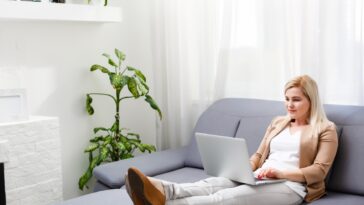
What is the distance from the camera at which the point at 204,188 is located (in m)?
2.35

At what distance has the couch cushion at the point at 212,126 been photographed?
3217 mm

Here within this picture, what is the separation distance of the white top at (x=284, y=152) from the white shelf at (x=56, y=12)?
63.3 inches

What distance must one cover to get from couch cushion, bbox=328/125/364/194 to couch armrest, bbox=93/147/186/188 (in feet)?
3.60

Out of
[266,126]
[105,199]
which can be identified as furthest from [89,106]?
[266,126]

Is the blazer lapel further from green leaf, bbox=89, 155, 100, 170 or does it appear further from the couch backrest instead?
green leaf, bbox=89, 155, 100, 170

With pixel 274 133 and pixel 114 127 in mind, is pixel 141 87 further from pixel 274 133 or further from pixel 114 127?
pixel 274 133

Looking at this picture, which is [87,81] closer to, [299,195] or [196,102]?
[196,102]

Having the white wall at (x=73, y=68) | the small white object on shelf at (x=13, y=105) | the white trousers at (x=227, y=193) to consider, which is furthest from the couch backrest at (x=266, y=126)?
the small white object on shelf at (x=13, y=105)

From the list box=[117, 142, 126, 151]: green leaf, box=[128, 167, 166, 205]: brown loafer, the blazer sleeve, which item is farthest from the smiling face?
box=[117, 142, 126, 151]: green leaf

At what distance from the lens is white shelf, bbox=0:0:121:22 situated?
115 inches

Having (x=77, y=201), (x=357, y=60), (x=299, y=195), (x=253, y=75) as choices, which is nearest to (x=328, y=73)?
(x=357, y=60)

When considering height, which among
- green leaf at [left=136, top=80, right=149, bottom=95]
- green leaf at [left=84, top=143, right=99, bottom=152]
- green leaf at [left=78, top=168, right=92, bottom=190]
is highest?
green leaf at [left=136, top=80, right=149, bottom=95]

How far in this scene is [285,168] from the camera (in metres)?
2.58

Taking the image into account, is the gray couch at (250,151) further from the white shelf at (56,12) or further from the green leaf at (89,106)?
the white shelf at (56,12)
